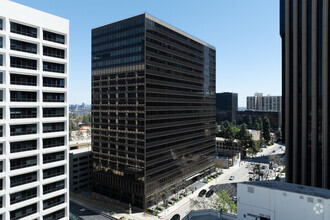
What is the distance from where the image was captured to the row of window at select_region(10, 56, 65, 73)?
39.9m

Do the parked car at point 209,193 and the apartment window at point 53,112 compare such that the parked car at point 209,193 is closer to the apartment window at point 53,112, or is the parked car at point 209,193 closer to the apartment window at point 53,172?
the apartment window at point 53,172

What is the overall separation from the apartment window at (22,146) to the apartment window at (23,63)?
539 inches

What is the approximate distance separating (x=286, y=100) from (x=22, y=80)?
6573 cm

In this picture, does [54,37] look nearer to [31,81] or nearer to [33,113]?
[31,81]

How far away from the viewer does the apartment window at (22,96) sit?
39.7 metres

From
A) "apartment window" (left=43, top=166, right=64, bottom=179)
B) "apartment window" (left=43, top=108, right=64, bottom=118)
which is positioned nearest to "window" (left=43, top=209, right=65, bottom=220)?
"apartment window" (left=43, top=166, right=64, bottom=179)

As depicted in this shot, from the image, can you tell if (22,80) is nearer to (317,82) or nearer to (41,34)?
(41,34)

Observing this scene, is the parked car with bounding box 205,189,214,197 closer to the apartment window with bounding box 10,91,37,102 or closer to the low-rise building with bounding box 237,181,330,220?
the low-rise building with bounding box 237,181,330,220

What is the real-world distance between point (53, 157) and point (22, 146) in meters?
6.40

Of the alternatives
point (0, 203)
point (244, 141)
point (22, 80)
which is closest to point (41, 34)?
point (22, 80)

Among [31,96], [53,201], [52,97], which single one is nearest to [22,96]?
[31,96]

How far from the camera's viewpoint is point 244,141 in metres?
146

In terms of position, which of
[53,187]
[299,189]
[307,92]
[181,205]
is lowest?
[181,205]

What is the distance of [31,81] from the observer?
42312mm
